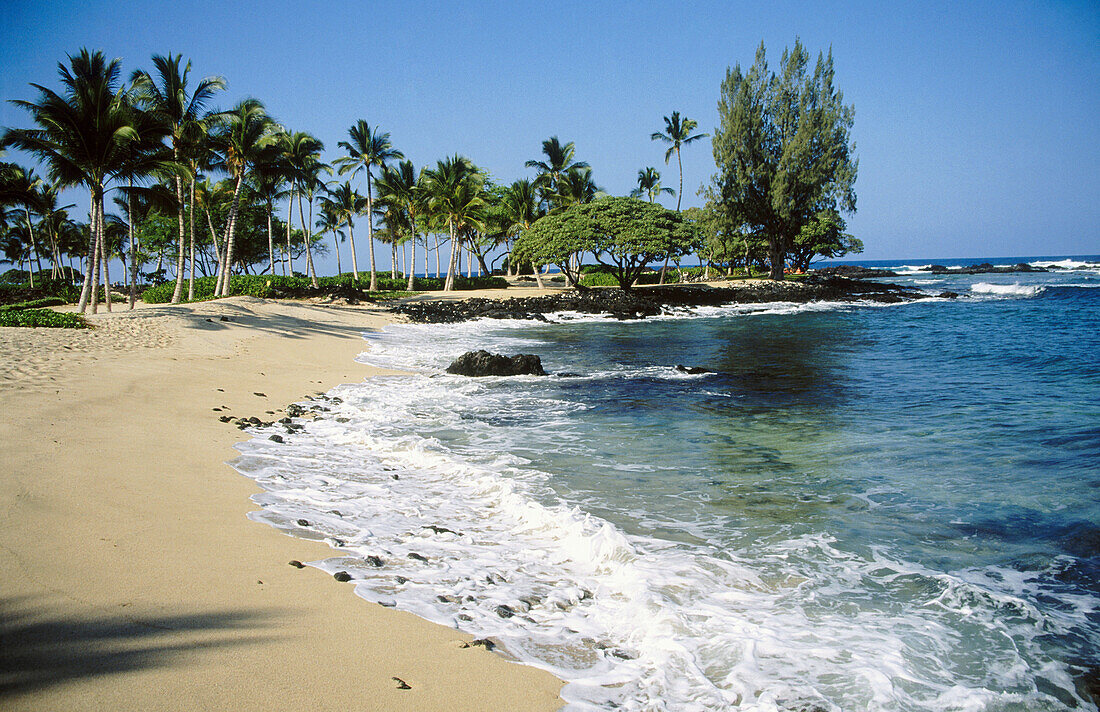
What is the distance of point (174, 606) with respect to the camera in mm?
3275

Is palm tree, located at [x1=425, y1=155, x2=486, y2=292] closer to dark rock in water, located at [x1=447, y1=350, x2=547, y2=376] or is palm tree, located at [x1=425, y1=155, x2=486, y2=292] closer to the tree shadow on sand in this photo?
dark rock in water, located at [x1=447, y1=350, x2=547, y2=376]

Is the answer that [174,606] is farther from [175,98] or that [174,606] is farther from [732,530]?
[175,98]

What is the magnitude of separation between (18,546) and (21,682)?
5.42ft

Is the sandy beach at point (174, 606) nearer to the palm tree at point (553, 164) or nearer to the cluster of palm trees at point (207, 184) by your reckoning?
the cluster of palm trees at point (207, 184)

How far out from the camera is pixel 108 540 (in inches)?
159

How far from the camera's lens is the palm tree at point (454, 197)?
140ft

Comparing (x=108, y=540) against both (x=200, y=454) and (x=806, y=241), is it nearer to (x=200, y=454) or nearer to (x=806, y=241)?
(x=200, y=454)

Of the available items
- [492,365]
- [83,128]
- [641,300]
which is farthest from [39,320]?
[641,300]

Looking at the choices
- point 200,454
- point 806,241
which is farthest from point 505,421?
point 806,241

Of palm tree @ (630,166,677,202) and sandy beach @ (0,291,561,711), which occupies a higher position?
palm tree @ (630,166,677,202)

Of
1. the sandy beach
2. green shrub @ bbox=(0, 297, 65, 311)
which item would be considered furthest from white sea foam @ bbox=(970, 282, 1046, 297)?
green shrub @ bbox=(0, 297, 65, 311)

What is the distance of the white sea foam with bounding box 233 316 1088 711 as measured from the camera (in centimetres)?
312

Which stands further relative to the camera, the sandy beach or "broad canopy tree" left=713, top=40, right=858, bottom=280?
"broad canopy tree" left=713, top=40, right=858, bottom=280

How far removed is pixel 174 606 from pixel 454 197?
A: 4170 centimetres
